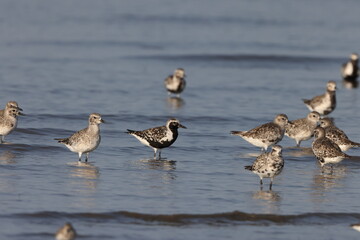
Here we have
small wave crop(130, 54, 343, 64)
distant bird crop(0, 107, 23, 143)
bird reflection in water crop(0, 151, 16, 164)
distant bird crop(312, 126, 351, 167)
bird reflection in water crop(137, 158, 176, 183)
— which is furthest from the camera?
small wave crop(130, 54, 343, 64)

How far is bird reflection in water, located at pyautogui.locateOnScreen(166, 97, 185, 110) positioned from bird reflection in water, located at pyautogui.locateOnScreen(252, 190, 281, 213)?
10566 millimetres

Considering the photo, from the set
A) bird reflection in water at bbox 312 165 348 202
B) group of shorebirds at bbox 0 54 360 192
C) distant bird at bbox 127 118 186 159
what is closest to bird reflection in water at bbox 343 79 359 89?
group of shorebirds at bbox 0 54 360 192

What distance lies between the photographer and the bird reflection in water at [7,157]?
1717cm

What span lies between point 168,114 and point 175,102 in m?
2.34

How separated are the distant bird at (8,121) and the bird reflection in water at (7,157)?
37.3 inches

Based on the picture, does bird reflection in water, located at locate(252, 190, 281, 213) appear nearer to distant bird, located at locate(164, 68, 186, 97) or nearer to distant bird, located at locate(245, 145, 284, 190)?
distant bird, located at locate(245, 145, 284, 190)

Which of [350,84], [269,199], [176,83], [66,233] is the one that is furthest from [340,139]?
→ [350,84]

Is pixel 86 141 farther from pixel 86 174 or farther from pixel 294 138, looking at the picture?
pixel 294 138

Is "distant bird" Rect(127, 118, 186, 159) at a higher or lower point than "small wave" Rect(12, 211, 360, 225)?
higher

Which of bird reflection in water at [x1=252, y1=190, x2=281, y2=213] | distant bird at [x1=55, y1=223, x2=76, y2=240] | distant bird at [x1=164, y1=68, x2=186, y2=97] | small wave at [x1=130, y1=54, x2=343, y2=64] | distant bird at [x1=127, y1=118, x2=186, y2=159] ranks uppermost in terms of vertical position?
small wave at [x1=130, y1=54, x2=343, y2=64]

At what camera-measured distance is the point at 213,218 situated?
44.3 ft

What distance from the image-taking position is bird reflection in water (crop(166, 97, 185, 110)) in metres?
26.0

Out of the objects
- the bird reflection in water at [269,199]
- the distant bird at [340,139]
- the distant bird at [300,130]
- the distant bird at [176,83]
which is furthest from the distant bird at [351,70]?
the bird reflection in water at [269,199]

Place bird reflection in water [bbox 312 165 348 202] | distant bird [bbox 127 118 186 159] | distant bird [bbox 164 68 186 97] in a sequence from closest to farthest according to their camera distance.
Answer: bird reflection in water [bbox 312 165 348 202]
distant bird [bbox 127 118 186 159]
distant bird [bbox 164 68 186 97]
